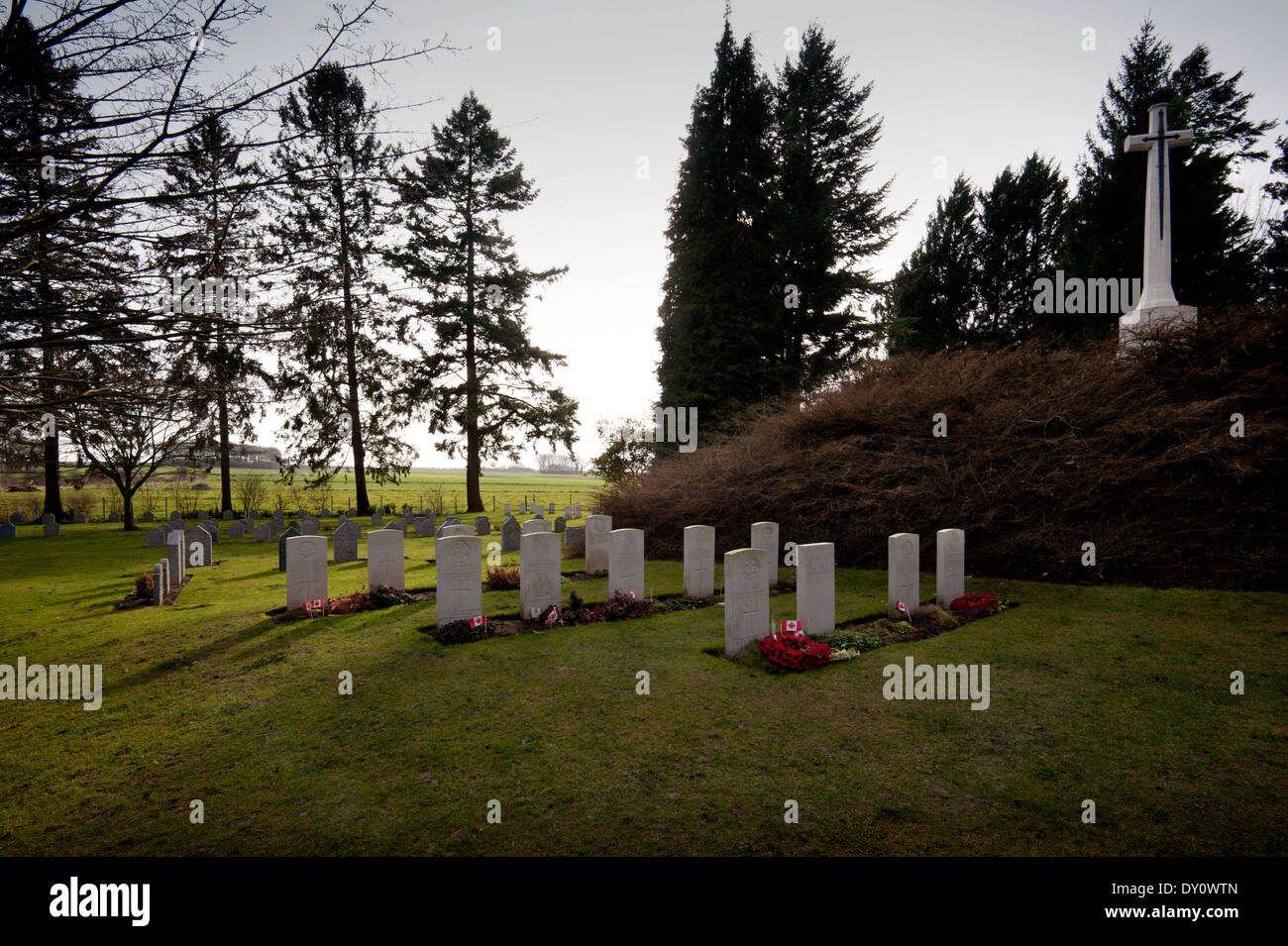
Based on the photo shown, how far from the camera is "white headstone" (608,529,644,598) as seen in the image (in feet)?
27.6

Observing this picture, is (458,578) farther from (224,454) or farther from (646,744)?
(224,454)

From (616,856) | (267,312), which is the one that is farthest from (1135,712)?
(267,312)

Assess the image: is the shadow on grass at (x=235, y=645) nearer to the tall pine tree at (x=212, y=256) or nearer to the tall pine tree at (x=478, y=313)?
the tall pine tree at (x=212, y=256)

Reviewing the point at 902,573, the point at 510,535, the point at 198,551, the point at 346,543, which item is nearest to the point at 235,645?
the point at 346,543

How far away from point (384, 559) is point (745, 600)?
600 cm

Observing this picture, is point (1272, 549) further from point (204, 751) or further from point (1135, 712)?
point (204, 751)

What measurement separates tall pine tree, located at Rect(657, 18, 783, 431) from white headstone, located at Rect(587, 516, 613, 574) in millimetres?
9491

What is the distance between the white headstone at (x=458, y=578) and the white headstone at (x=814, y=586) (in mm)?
4023

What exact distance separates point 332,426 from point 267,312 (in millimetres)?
22090

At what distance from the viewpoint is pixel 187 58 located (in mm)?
3613

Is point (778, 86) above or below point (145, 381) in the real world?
above

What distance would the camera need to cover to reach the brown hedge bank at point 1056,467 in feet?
26.3
